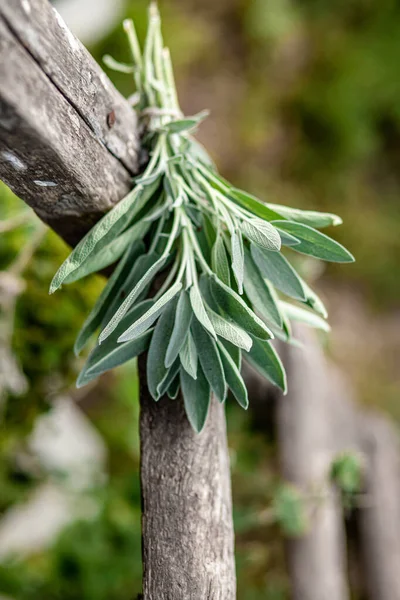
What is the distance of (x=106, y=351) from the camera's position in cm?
57

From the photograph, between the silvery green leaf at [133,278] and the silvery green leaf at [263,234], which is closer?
the silvery green leaf at [263,234]

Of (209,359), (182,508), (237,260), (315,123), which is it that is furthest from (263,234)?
(315,123)

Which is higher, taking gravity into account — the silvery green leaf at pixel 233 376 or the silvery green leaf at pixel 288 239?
the silvery green leaf at pixel 288 239

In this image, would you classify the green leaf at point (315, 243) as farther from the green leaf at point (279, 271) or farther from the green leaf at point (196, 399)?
the green leaf at point (196, 399)

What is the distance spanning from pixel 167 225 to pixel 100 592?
38.9 inches

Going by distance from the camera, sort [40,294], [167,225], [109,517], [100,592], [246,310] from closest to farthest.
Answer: [246,310] → [167,225] → [40,294] → [100,592] → [109,517]

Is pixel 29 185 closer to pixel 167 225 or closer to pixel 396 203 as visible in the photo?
pixel 167 225

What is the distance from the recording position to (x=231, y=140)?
6.66 ft

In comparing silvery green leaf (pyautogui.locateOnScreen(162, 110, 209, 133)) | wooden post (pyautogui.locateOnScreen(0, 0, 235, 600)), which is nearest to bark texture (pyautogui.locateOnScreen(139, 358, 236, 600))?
wooden post (pyautogui.locateOnScreen(0, 0, 235, 600))

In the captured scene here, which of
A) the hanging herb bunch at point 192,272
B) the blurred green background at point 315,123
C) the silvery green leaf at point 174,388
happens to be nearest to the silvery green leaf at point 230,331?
the hanging herb bunch at point 192,272

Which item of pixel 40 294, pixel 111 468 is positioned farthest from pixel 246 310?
pixel 111 468

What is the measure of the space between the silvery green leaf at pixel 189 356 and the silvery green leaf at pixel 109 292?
12cm

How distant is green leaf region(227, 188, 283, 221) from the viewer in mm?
544

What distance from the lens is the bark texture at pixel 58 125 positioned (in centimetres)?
37
